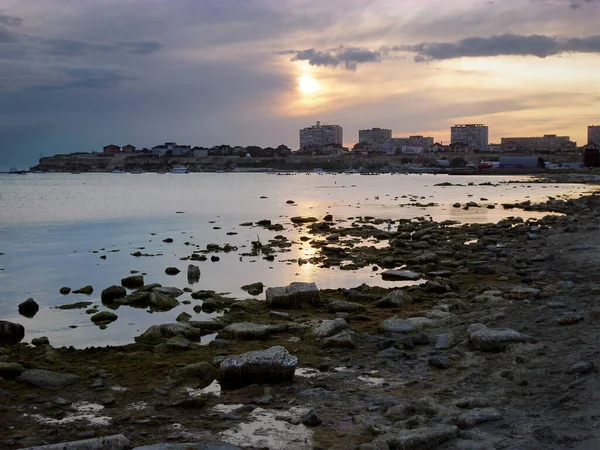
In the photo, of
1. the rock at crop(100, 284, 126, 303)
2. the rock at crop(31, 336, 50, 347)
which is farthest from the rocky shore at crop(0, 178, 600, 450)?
the rock at crop(100, 284, 126, 303)

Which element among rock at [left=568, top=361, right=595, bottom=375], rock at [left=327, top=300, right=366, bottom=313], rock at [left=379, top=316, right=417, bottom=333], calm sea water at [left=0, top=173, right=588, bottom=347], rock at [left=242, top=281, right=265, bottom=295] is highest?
rock at [left=568, top=361, right=595, bottom=375]

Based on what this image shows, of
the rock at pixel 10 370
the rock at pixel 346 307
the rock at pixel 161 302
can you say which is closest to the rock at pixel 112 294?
the rock at pixel 161 302

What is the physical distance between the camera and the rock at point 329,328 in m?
11.6

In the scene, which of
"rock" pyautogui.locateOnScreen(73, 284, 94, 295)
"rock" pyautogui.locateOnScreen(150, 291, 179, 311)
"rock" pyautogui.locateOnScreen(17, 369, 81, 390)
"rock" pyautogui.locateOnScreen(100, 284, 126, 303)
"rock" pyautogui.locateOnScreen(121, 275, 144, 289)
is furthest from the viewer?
"rock" pyautogui.locateOnScreen(121, 275, 144, 289)

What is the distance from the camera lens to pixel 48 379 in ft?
31.3

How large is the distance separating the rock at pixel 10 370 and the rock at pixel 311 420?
496cm

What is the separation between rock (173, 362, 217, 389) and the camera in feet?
31.4

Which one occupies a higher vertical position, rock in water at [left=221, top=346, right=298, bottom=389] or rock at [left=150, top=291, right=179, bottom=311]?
rock in water at [left=221, top=346, right=298, bottom=389]

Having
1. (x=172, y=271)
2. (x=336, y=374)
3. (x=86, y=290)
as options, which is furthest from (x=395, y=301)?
(x=86, y=290)

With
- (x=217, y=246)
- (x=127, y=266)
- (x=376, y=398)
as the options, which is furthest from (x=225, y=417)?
(x=217, y=246)

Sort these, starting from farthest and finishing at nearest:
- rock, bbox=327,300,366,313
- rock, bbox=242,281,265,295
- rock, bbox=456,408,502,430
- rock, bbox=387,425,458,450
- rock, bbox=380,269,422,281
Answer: rock, bbox=380,269,422,281, rock, bbox=242,281,265,295, rock, bbox=327,300,366,313, rock, bbox=456,408,502,430, rock, bbox=387,425,458,450

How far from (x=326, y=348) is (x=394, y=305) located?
373 centimetres

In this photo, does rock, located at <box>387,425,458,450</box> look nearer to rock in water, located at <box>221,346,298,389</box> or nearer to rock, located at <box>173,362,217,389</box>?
rock in water, located at <box>221,346,298,389</box>

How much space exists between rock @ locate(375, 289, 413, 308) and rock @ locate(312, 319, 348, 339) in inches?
97.1
